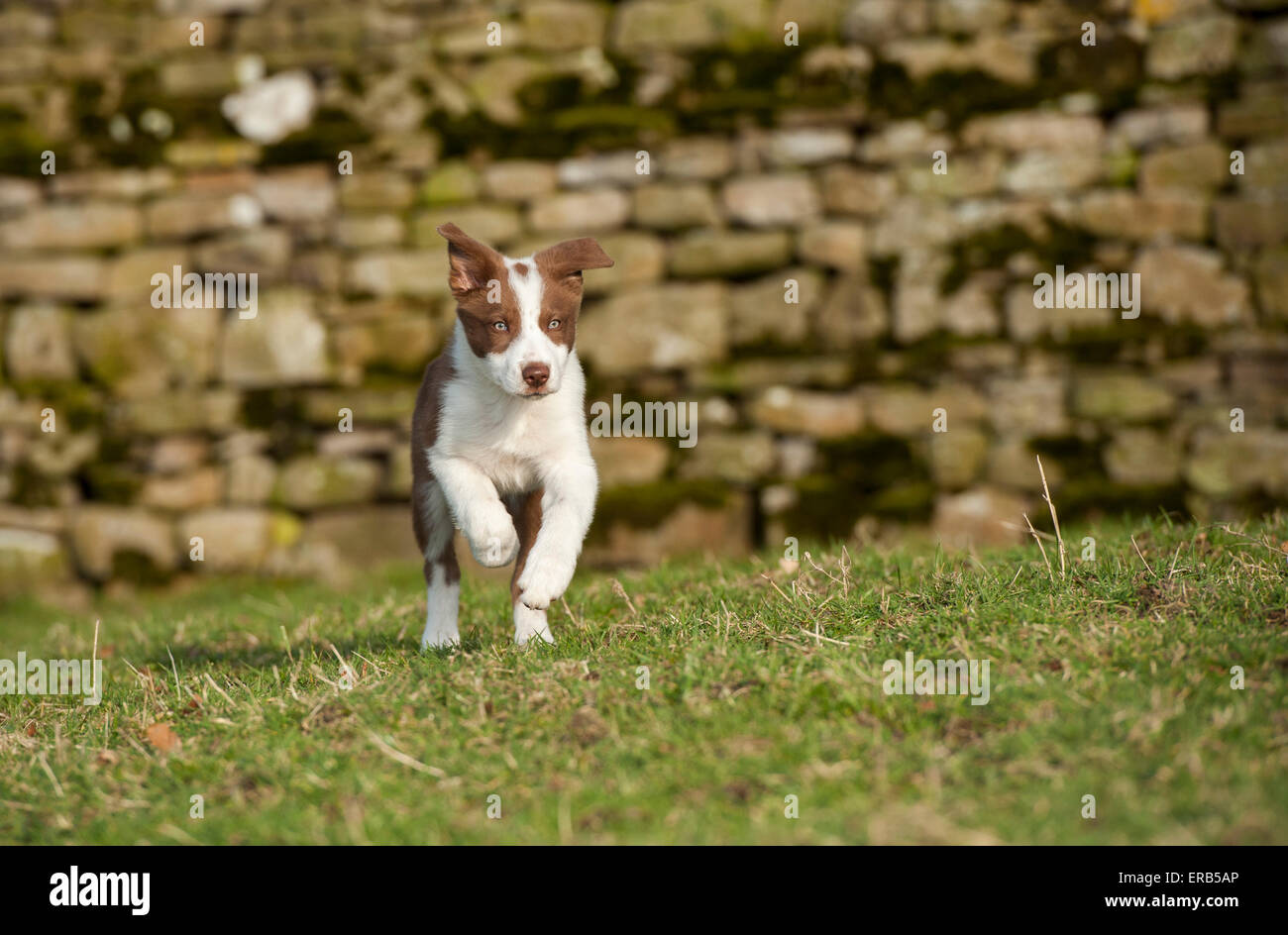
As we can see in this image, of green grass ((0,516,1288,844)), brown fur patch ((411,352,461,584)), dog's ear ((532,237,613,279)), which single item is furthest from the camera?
brown fur patch ((411,352,461,584))

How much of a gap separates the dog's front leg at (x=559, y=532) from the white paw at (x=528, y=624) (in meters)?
0.12

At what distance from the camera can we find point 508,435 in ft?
14.0

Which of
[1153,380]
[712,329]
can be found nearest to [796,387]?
[712,329]

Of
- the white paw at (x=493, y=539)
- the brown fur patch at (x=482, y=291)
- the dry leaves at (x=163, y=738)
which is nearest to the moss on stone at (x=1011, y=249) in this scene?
the brown fur patch at (x=482, y=291)

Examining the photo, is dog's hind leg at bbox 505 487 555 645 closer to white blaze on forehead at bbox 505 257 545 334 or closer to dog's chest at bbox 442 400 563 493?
dog's chest at bbox 442 400 563 493

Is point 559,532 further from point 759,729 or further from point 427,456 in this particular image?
point 759,729

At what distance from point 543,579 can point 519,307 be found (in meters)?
0.92

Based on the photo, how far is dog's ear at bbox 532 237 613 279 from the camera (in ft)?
13.7

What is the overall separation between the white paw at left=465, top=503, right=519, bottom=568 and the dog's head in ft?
1.38

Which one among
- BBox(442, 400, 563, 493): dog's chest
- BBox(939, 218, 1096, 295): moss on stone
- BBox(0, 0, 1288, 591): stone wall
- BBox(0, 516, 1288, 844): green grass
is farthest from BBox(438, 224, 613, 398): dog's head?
BBox(939, 218, 1096, 295): moss on stone

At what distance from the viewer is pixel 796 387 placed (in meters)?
7.74

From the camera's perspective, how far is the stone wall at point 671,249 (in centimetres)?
743

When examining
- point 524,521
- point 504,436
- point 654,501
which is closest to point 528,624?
point 524,521

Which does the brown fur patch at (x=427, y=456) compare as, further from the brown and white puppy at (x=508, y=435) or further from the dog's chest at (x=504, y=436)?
the dog's chest at (x=504, y=436)
